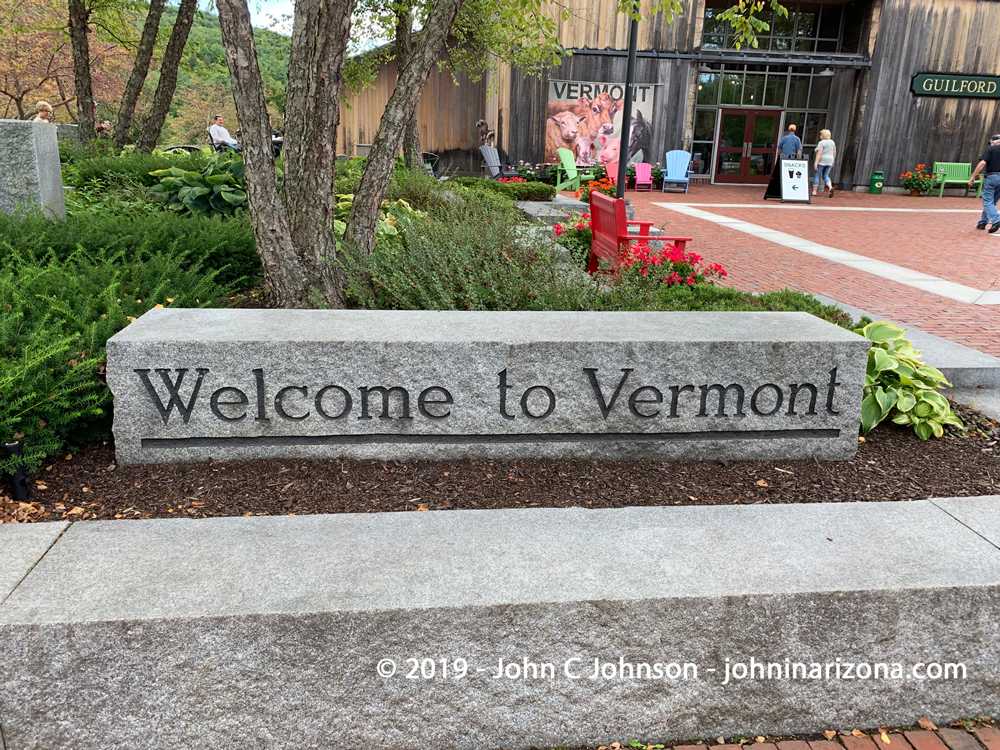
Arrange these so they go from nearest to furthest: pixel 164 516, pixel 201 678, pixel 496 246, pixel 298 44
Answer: pixel 201 678
pixel 164 516
pixel 298 44
pixel 496 246

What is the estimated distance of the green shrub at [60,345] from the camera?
3.09 m

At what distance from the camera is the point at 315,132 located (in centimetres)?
473

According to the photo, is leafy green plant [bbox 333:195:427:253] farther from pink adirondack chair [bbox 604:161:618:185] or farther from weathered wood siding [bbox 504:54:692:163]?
weathered wood siding [bbox 504:54:692:163]

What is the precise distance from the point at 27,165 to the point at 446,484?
5.80 metres

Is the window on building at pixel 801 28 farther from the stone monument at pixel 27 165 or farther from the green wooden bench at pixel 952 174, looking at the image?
the stone monument at pixel 27 165

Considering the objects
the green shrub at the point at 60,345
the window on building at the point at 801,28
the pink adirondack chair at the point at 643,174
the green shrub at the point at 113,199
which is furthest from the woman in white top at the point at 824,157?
the green shrub at the point at 60,345

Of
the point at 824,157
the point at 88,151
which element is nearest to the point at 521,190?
the point at 88,151

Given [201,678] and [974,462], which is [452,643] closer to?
[201,678]

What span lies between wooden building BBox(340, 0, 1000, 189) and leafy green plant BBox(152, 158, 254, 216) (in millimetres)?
13154

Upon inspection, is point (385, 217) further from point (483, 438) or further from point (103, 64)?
point (103, 64)

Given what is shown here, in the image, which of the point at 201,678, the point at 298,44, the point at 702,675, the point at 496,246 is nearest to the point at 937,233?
the point at 496,246

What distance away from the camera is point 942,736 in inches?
92.2

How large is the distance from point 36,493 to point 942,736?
3300 mm

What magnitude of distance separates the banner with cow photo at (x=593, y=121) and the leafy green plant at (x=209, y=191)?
14785 mm
